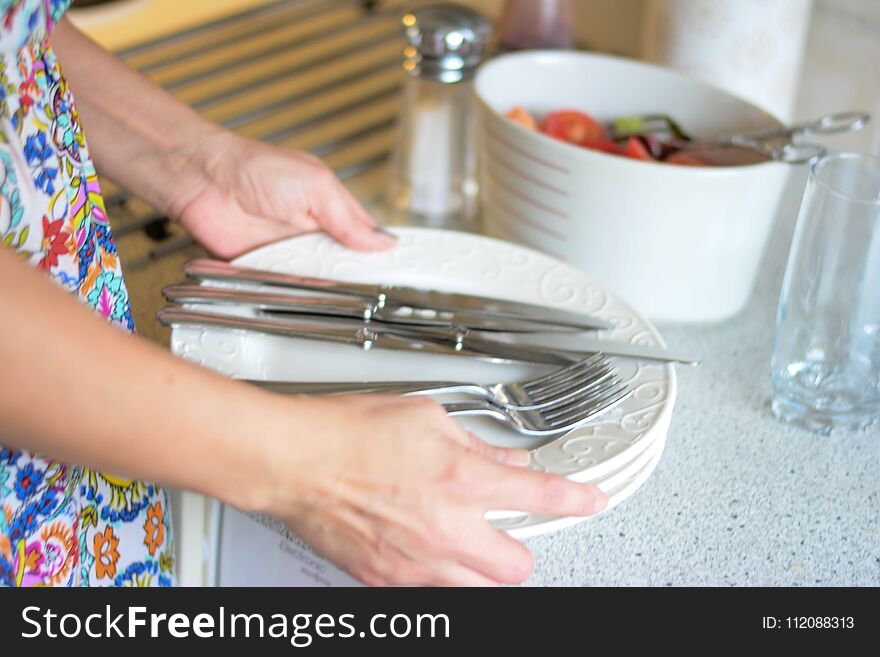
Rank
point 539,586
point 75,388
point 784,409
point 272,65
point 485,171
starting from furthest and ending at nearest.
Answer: point 272,65
point 485,171
point 784,409
point 539,586
point 75,388

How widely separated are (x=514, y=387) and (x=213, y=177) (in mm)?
281

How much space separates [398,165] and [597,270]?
223 mm

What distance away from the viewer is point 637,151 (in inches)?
28.8

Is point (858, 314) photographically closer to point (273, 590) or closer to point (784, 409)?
point (784, 409)

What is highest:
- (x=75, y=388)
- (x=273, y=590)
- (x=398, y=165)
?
(x=75, y=388)

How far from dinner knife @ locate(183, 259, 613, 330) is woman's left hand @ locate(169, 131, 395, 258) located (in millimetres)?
59

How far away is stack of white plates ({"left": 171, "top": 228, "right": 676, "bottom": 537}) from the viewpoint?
0.51 meters

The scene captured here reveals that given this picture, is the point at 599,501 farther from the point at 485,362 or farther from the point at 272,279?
the point at 272,279

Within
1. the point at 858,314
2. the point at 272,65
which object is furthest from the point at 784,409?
the point at 272,65

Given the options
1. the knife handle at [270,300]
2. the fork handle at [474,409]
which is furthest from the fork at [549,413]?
the knife handle at [270,300]

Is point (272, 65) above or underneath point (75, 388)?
underneath

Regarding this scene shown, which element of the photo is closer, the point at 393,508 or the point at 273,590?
the point at 393,508

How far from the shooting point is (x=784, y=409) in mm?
647

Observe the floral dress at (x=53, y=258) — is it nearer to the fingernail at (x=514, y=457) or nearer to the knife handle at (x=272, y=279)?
the knife handle at (x=272, y=279)
